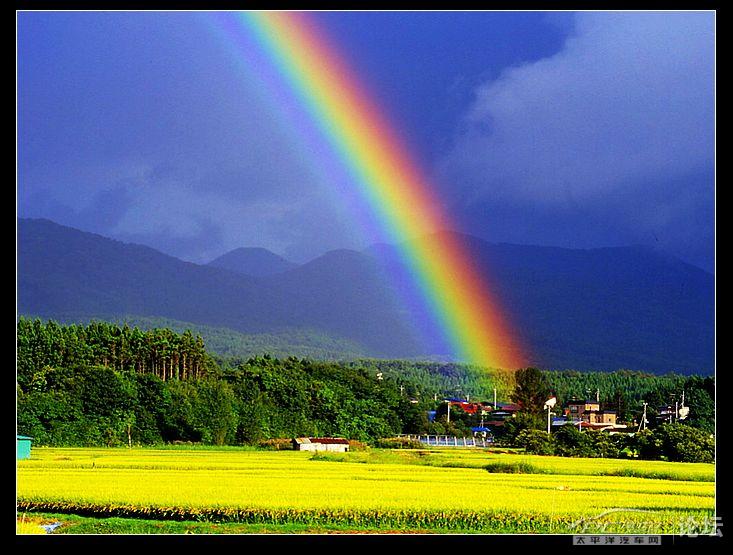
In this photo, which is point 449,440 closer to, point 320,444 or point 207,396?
point 320,444

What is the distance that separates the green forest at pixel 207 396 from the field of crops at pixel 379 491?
3.05 feet

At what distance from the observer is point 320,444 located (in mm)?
14445

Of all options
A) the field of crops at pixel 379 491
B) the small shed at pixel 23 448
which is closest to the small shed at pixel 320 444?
the field of crops at pixel 379 491

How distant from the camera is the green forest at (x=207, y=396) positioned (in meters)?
14.1

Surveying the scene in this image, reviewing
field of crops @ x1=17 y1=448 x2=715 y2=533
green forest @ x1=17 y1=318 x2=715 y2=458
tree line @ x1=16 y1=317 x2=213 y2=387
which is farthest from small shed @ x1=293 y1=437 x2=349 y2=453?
tree line @ x1=16 y1=317 x2=213 y2=387

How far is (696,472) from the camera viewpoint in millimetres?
11922

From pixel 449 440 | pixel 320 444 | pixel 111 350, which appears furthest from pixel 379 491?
pixel 111 350

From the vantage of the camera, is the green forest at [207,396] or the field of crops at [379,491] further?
the green forest at [207,396]

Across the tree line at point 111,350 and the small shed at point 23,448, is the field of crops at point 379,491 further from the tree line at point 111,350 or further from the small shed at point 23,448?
the tree line at point 111,350

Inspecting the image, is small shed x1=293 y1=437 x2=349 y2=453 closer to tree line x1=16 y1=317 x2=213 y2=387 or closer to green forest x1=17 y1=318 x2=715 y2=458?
green forest x1=17 y1=318 x2=715 y2=458

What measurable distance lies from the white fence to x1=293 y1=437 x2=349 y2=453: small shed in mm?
1220

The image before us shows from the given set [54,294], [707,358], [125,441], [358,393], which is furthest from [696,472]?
[54,294]

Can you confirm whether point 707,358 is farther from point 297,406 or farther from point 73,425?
point 73,425

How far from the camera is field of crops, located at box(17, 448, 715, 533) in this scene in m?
8.83
